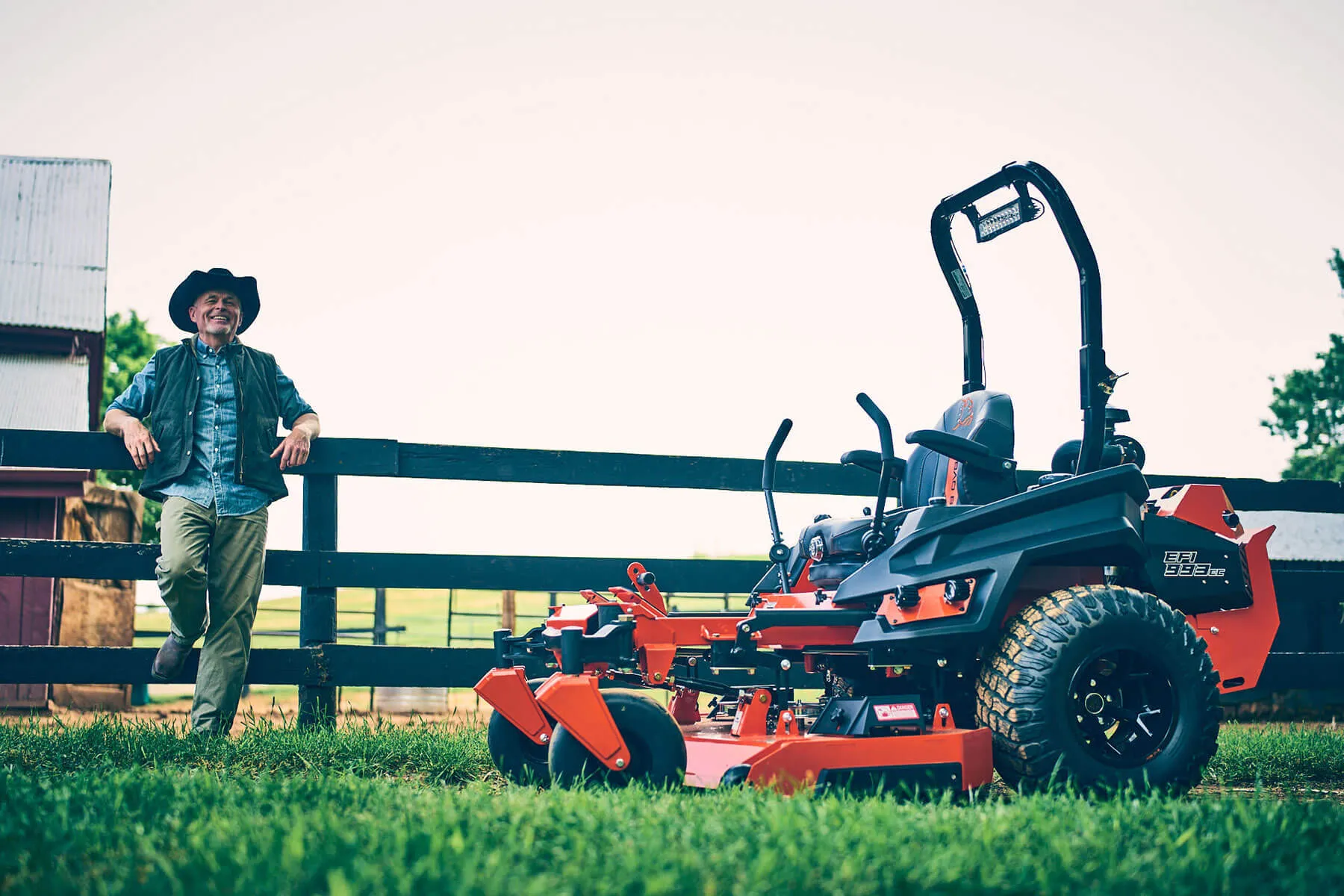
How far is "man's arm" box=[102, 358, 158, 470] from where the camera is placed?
473cm

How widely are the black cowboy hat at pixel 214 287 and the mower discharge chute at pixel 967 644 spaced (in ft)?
7.42

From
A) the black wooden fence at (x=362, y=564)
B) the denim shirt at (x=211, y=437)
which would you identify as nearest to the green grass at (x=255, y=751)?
the black wooden fence at (x=362, y=564)

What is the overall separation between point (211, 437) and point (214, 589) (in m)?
0.65

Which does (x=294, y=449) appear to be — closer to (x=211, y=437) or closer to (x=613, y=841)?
(x=211, y=437)

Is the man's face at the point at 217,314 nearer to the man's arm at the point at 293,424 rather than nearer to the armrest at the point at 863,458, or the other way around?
the man's arm at the point at 293,424

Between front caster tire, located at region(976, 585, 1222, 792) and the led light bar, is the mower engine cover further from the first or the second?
the led light bar

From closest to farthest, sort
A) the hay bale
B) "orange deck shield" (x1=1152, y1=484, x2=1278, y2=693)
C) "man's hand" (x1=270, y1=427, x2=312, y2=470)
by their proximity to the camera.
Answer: "orange deck shield" (x1=1152, y1=484, x2=1278, y2=693) → "man's hand" (x1=270, y1=427, x2=312, y2=470) → the hay bale

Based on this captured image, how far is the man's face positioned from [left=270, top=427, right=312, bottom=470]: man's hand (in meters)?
0.55

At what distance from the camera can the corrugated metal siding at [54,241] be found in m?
16.3

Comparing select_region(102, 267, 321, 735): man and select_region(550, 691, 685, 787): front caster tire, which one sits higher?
select_region(102, 267, 321, 735): man

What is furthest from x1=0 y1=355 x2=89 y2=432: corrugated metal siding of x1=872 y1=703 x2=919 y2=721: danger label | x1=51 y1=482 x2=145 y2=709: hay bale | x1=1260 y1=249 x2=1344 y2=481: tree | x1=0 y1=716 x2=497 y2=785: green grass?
x1=1260 y1=249 x2=1344 y2=481: tree

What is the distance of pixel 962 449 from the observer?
12.4ft

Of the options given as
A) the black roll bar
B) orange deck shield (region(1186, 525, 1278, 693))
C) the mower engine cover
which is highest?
the black roll bar

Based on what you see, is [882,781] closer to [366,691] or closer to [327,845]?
[327,845]
